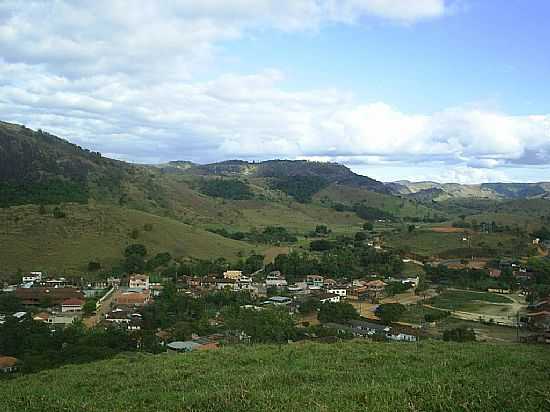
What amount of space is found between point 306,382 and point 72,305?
119ft

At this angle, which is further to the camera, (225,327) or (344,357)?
(225,327)

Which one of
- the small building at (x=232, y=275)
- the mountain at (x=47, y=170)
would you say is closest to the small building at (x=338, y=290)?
the small building at (x=232, y=275)

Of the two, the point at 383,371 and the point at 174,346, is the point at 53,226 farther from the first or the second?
the point at 383,371

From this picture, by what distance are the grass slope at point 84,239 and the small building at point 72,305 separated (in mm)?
15068

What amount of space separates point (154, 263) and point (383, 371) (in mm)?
52896

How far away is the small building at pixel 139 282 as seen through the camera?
5381 centimetres

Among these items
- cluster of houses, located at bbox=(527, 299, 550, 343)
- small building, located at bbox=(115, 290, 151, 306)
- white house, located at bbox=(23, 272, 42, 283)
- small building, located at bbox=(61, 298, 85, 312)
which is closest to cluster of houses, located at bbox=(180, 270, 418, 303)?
small building, located at bbox=(115, 290, 151, 306)

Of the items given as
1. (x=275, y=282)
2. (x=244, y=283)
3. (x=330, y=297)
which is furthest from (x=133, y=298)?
(x=330, y=297)

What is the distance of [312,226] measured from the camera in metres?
117

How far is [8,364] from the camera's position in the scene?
2373 cm

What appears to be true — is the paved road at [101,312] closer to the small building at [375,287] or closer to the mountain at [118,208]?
the mountain at [118,208]

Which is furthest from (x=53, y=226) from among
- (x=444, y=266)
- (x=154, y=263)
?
(x=444, y=266)

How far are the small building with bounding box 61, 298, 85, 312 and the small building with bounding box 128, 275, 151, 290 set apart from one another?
9102mm

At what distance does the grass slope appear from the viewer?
61.1 meters
